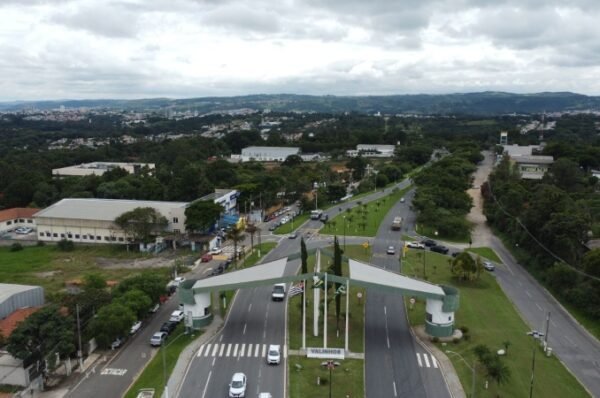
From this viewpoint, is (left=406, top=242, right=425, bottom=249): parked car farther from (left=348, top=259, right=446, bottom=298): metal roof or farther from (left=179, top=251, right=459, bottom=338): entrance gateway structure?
(left=179, top=251, right=459, bottom=338): entrance gateway structure

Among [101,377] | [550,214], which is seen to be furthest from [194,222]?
[550,214]

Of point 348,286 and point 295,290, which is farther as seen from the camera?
point 295,290

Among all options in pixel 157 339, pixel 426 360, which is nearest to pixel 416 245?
pixel 426 360

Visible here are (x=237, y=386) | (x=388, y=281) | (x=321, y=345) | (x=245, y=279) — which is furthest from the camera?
(x=245, y=279)

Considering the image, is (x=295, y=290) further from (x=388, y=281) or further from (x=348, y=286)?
(x=388, y=281)

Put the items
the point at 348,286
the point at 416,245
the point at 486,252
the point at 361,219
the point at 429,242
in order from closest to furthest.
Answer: the point at 348,286
the point at 486,252
the point at 416,245
the point at 429,242
the point at 361,219

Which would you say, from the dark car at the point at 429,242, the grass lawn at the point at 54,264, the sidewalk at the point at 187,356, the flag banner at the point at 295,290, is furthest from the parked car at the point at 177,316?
the dark car at the point at 429,242

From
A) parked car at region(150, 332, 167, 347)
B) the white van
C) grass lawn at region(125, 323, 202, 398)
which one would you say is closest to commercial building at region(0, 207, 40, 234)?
the white van
